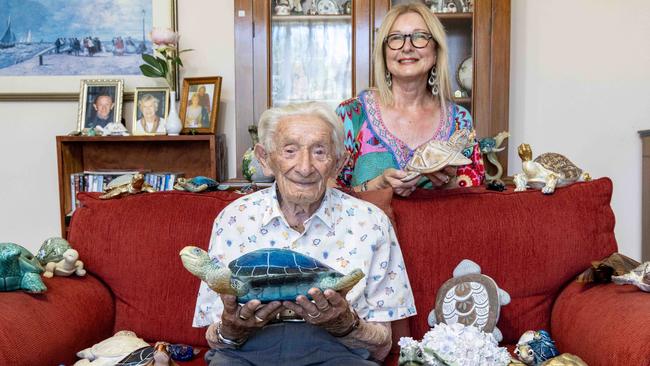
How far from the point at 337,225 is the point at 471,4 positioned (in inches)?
69.3

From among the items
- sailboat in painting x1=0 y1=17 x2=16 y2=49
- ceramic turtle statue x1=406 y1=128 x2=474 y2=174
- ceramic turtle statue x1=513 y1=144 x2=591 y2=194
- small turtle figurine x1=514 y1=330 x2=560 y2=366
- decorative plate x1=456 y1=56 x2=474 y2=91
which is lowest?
→ small turtle figurine x1=514 y1=330 x2=560 y2=366

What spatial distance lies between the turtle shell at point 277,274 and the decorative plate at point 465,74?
1892 mm

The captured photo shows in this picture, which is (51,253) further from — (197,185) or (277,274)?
(277,274)

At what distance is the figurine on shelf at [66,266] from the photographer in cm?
173

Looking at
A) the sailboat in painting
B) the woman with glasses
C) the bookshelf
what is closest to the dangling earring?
the woman with glasses

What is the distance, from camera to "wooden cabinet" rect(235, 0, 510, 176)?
2.88 metres

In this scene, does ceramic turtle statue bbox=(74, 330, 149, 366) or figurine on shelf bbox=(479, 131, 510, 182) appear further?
figurine on shelf bbox=(479, 131, 510, 182)

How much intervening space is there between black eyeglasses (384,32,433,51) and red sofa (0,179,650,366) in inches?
20.3

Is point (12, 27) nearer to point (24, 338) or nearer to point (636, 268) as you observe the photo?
point (24, 338)

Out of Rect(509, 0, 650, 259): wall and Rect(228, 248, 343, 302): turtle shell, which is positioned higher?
Rect(509, 0, 650, 259): wall

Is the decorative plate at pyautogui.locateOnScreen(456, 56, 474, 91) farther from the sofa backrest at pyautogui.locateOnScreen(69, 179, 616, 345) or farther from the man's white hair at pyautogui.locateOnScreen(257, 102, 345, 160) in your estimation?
the man's white hair at pyautogui.locateOnScreen(257, 102, 345, 160)

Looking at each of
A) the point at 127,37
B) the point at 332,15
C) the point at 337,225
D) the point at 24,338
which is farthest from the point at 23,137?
the point at 337,225

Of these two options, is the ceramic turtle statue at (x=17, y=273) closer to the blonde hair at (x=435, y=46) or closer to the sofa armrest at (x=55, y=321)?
the sofa armrest at (x=55, y=321)

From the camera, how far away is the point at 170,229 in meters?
1.80
